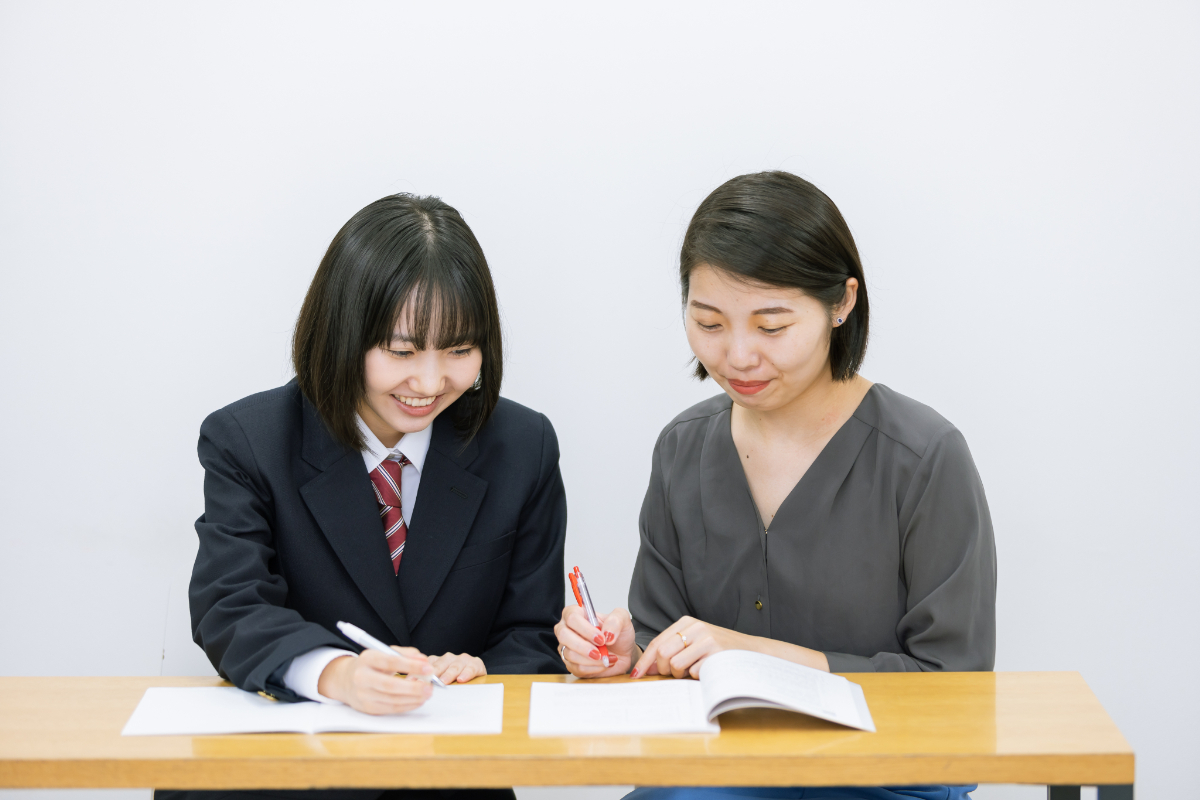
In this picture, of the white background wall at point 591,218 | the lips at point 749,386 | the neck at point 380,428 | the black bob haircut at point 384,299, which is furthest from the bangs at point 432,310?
the white background wall at point 591,218

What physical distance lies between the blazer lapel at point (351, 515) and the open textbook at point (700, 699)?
385mm

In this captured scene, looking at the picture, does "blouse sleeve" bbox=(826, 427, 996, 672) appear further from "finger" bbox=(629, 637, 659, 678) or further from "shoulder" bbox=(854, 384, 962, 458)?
"finger" bbox=(629, 637, 659, 678)

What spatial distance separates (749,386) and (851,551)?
0.34 meters

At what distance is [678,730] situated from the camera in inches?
50.1

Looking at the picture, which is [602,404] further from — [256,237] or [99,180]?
[99,180]

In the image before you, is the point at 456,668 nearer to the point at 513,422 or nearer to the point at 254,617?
the point at 254,617

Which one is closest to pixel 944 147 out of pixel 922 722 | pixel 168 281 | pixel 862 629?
pixel 862 629

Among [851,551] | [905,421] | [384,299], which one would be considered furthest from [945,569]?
[384,299]

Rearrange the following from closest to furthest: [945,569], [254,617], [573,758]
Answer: [573,758] → [254,617] → [945,569]

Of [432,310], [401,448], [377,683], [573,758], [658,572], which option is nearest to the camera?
[573,758]

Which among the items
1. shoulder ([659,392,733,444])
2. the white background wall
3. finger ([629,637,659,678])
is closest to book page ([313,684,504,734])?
finger ([629,637,659,678])

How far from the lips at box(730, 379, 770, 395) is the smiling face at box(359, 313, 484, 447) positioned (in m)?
0.43

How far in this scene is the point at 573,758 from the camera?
1189 mm

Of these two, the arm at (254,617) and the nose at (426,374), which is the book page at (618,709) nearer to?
the arm at (254,617)
